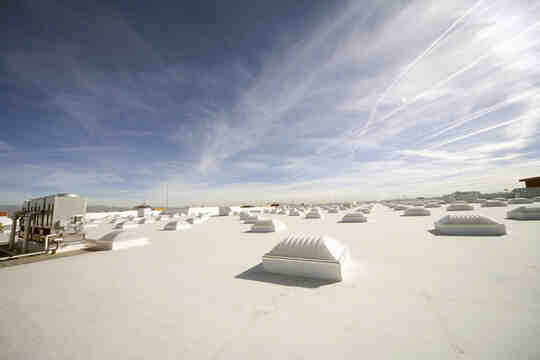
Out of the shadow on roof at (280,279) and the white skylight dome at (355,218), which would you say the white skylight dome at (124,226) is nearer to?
the shadow on roof at (280,279)

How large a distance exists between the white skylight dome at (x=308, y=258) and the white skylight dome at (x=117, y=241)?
12.2 metres

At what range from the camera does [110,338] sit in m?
4.27

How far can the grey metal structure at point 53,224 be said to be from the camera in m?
14.1

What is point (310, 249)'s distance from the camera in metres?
7.82

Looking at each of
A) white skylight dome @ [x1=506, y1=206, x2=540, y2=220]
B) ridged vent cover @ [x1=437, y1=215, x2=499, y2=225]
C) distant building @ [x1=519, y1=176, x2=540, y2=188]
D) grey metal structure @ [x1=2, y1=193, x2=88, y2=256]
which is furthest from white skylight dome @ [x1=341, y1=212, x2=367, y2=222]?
distant building @ [x1=519, y1=176, x2=540, y2=188]

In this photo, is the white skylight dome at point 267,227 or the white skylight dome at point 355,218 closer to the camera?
the white skylight dome at point 267,227

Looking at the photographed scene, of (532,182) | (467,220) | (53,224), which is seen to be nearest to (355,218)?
(467,220)

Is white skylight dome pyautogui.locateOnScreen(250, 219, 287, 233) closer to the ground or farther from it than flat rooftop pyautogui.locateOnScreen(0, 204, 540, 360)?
farther from it

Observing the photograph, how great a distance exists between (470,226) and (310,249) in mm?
13767

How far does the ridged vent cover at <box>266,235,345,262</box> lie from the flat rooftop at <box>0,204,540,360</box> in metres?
0.88

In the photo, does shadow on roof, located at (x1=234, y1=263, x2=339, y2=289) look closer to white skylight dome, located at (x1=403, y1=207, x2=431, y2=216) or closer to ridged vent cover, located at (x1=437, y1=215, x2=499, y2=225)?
ridged vent cover, located at (x1=437, y1=215, x2=499, y2=225)

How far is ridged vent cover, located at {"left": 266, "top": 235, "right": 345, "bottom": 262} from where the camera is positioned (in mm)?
7461

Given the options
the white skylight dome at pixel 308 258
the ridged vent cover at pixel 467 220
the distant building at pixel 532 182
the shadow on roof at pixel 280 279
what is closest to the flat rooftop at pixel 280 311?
the shadow on roof at pixel 280 279

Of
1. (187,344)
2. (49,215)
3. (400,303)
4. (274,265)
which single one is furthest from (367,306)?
(49,215)
